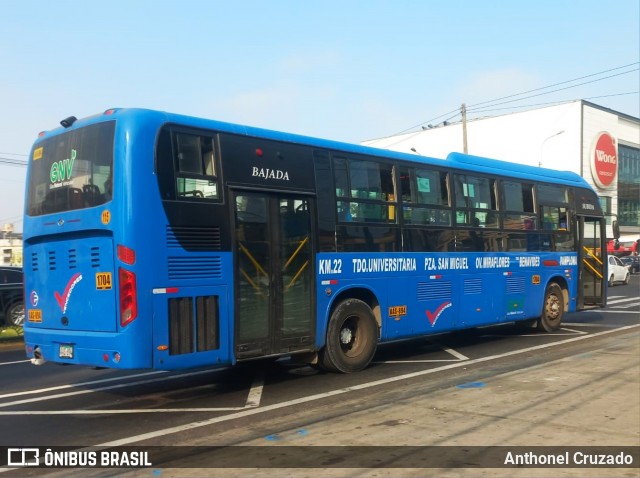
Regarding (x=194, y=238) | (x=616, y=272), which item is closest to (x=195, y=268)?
(x=194, y=238)

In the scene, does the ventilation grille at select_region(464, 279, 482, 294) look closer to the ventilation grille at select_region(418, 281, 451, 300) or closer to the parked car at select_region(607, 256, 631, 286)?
the ventilation grille at select_region(418, 281, 451, 300)

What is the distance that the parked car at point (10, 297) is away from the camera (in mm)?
16125

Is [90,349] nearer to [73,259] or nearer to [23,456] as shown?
[73,259]

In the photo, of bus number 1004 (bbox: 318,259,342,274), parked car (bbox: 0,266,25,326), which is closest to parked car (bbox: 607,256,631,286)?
bus number 1004 (bbox: 318,259,342,274)

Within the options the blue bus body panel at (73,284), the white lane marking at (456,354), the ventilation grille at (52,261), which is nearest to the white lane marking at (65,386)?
the blue bus body panel at (73,284)

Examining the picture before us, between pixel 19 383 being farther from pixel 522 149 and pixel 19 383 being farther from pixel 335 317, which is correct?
pixel 522 149

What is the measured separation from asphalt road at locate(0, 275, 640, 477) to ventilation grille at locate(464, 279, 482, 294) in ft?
3.69

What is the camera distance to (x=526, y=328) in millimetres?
15289

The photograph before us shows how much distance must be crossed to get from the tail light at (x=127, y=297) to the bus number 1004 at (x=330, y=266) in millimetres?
2921

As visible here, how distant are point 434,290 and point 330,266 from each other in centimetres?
263

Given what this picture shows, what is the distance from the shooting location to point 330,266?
9.31 m

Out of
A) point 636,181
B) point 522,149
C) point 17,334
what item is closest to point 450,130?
point 522,149

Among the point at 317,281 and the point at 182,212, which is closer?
the point at 182,212

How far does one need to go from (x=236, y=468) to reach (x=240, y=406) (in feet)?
8.06
